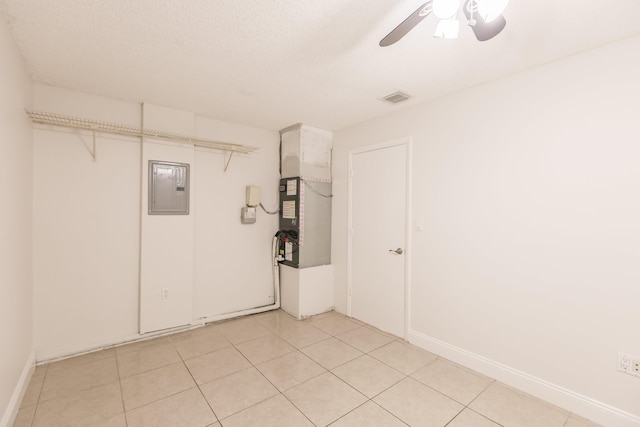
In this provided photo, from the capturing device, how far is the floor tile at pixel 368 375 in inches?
88.9

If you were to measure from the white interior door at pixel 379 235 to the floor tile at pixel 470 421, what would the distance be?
1.16m

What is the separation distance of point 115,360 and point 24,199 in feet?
5.16

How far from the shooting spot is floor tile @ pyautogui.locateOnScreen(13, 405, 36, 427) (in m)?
1.84

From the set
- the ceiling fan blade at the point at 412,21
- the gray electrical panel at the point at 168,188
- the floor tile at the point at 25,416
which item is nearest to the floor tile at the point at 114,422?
the floor tile at the point at 25,416

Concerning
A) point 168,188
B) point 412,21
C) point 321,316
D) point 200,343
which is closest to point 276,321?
point 321,316

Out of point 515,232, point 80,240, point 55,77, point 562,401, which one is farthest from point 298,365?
point 55,77

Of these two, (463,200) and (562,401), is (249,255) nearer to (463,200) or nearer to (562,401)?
(463,200)

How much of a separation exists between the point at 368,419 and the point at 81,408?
1.98 m

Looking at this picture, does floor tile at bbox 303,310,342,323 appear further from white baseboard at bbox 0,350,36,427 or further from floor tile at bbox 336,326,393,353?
white baseboard at bbox 0,350,36,427

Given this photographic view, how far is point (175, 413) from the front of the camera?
195 centimetres

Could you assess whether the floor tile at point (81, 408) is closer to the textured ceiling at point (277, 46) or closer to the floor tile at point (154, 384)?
the floor tile at point (154, 384)

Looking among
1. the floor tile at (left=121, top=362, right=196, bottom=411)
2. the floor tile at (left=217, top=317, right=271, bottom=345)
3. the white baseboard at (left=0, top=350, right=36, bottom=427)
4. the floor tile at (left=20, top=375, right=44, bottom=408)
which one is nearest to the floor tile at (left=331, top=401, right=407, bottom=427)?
the floor tile at (left=121, top=362, right=196, bottom=411)

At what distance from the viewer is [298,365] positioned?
8.47 feet

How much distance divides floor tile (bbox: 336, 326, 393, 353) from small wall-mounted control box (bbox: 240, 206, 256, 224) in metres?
1.78
